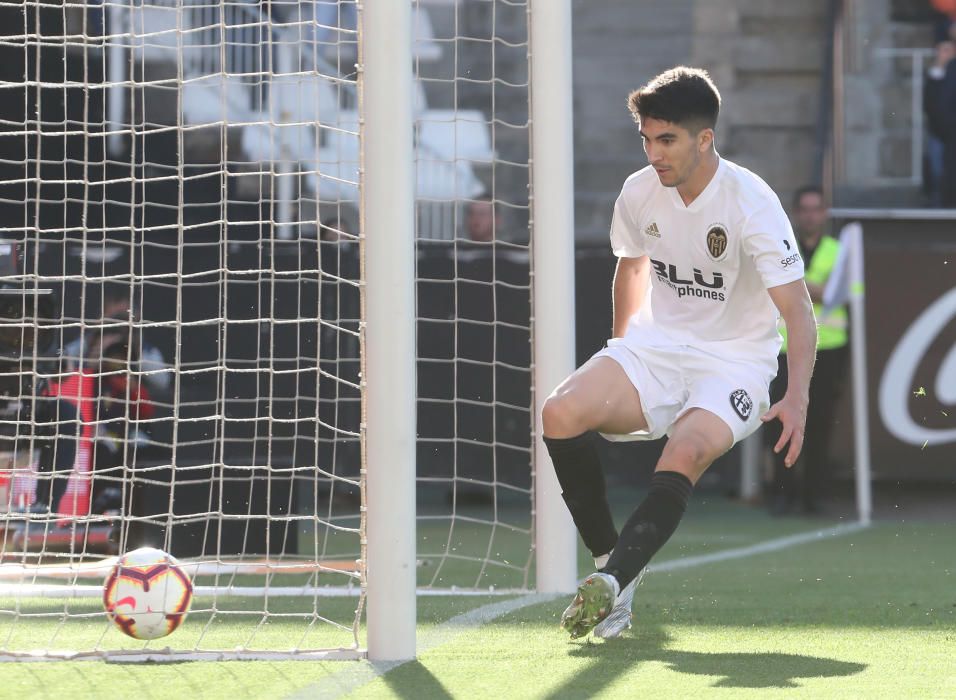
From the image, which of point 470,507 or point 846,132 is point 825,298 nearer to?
point 470,507

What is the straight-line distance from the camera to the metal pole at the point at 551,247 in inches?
203

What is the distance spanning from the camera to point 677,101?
3.98m

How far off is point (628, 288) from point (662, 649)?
3.79 ft

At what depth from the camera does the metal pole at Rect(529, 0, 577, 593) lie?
5156 millimetres

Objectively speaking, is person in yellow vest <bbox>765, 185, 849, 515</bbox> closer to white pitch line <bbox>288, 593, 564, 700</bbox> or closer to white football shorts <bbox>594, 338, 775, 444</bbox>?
white pitch line <bbox>288, 593, 564, 700</bbox>

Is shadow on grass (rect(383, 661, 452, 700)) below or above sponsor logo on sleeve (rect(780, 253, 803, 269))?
below

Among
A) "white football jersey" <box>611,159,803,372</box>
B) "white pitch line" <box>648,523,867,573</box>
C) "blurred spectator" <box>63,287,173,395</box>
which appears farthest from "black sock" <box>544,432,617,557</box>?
"blurred spectator" <box>63,287,173,395</box>

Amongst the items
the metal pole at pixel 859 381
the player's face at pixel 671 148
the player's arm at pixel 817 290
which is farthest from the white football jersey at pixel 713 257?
the player's arm at pixel 817 290

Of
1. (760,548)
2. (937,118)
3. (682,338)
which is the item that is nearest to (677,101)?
(682,338)

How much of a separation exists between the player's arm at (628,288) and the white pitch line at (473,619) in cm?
98

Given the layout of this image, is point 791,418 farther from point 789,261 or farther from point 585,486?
point 585,486

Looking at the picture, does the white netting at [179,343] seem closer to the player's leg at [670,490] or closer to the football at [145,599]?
the football at [145,599]

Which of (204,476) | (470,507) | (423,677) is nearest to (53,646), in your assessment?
(423,677)

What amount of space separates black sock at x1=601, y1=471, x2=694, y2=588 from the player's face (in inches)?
32.0
